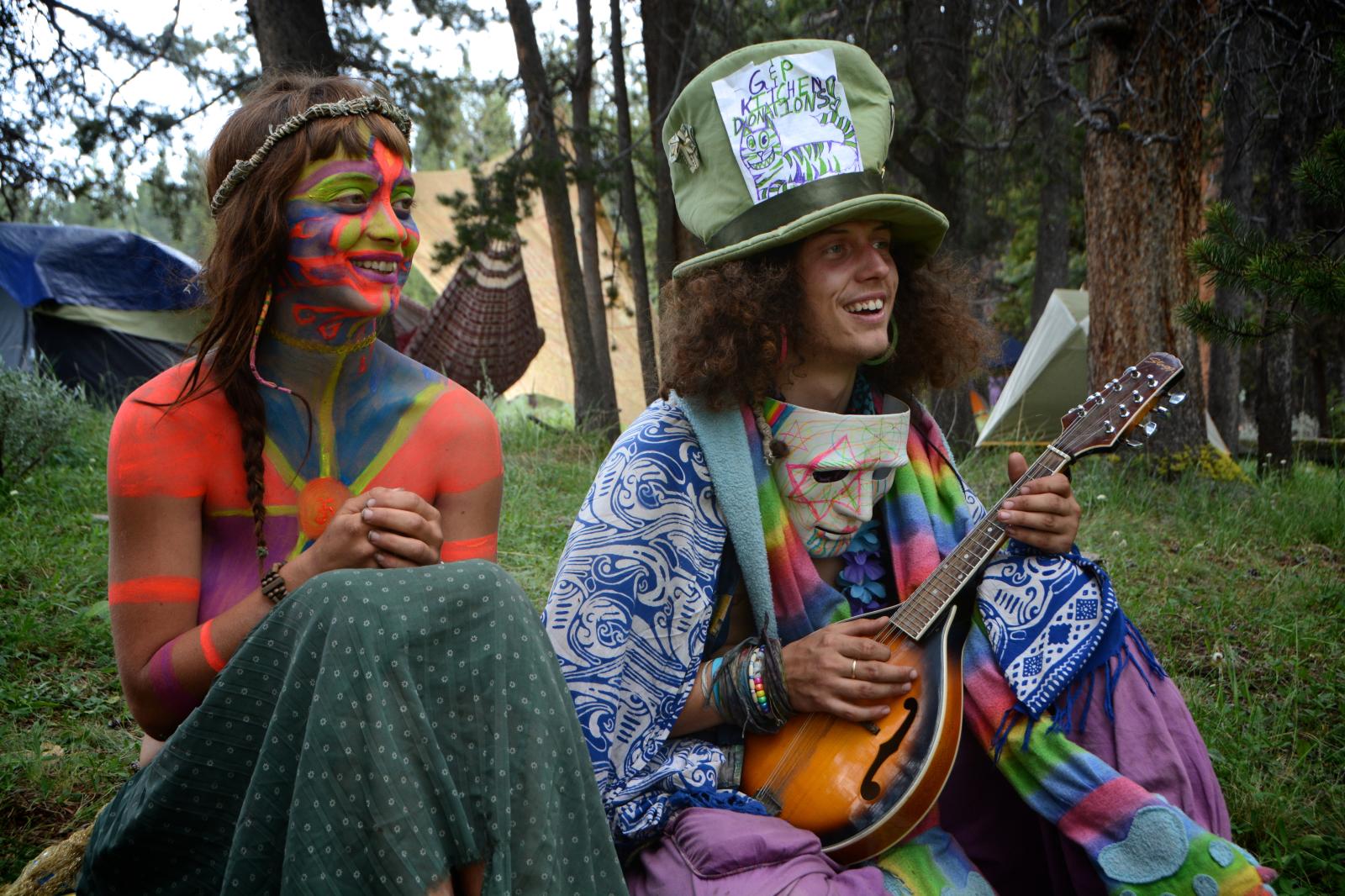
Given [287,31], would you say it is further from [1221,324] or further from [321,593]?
[321,593]

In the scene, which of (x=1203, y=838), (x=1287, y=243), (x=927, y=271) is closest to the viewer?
(x=1203, y=838)

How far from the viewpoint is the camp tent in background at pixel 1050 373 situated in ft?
33.7

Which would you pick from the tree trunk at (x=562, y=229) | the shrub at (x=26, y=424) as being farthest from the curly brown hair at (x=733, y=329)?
the tree trunk at (x=562, y=229)

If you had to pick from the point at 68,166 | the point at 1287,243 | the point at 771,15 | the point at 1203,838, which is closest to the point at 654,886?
the point at 1203,838

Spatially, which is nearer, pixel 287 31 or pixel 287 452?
pixel 287 452

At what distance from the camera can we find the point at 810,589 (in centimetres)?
224

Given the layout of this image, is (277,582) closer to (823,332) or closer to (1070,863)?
(823,332)

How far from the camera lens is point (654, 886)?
6.14 ft

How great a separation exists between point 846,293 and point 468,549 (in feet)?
3.19

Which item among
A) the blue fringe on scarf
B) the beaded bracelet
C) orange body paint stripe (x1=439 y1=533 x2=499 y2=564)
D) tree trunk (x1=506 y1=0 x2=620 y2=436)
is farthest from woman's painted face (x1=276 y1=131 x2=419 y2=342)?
tree trunk (x1=506 y1=0 x2=620 y2=436)

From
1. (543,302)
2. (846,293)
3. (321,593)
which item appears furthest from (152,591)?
(543,302)

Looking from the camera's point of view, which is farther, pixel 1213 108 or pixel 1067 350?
pixel 1067 350

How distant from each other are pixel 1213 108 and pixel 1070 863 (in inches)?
260

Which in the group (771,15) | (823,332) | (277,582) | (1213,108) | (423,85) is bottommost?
(277,582)
